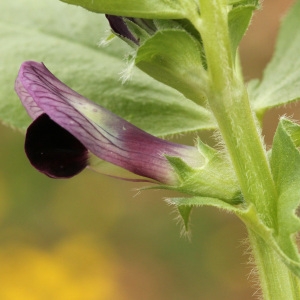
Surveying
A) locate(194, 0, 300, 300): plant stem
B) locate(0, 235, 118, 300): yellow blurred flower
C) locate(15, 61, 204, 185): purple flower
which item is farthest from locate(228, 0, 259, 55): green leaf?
locate(0, 235, 118, 300): yellow blurred flower

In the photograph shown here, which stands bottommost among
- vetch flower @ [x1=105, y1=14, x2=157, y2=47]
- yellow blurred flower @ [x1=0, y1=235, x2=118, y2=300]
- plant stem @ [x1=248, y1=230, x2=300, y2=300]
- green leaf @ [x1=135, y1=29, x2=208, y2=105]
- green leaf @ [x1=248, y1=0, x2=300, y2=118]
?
plant stem @ [x1=248, y1=230, x2=300, y2=300]

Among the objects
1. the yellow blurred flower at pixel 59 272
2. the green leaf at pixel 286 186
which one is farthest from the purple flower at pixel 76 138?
the yellow blurred flower at pixel 59 272

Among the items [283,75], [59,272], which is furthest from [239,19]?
[59,272]

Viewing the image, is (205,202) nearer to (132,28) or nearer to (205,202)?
(205,202)

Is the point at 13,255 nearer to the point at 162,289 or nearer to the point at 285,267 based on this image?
the point at 162,289

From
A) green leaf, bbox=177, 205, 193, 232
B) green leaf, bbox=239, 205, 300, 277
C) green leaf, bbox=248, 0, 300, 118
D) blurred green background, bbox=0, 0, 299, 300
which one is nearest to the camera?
green leaf, bbox=239, 205, 300, 277

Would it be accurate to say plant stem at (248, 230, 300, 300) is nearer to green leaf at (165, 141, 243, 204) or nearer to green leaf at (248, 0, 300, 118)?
green leaf at (165, 141, 243, 204)
